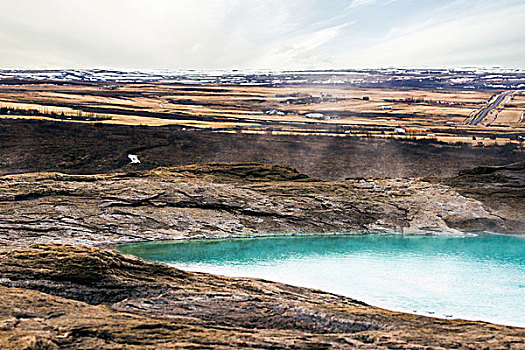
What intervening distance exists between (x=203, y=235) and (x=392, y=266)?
10128 mm

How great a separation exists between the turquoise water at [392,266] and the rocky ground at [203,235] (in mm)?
1448

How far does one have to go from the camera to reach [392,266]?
2214 centimetres

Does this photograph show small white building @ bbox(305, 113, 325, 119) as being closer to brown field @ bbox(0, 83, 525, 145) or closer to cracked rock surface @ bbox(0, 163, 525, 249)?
brown field @ bbox(0, 83, 525, 145)

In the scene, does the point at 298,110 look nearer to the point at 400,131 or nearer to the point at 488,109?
the point at 400,131

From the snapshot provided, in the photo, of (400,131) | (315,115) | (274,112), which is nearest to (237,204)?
(400,131)

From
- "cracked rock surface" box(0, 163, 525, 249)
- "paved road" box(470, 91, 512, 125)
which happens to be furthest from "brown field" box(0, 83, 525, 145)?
"cracked rock surface" box(0, 163, 525, 249)

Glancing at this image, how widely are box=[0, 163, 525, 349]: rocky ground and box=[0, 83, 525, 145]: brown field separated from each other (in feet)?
112

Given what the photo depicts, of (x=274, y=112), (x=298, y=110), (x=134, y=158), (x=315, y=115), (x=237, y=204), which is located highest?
(x=298, y=110)

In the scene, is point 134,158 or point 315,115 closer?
point 134,158

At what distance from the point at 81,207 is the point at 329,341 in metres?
21.4

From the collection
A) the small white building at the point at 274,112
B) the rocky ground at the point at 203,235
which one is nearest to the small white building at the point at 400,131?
the small white building at the point at 274,112

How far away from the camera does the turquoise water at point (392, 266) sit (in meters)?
16.8

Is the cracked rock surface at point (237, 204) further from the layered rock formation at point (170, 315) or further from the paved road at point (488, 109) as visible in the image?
the paved road at point (488, 109)

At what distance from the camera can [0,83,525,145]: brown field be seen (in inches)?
2751
